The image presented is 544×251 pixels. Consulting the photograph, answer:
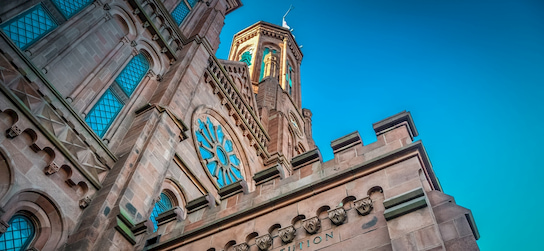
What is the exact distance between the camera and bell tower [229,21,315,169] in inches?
924

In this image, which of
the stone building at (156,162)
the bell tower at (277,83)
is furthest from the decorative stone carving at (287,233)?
the bell tower at (277,83)

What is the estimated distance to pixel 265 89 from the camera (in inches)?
1069

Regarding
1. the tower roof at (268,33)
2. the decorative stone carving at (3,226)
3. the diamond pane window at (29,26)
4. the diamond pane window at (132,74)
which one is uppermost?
the tower roof at (268,33)

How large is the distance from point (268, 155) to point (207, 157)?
15.7 feet

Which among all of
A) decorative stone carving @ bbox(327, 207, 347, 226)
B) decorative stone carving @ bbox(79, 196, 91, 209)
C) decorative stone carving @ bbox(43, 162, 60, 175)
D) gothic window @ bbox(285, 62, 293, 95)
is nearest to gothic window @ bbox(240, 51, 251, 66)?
gothic window @ bbox(285, 62, 293, 95)

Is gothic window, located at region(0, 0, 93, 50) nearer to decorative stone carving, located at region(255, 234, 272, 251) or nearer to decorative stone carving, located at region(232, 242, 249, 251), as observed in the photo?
decorative stone carving, located at region(232, 242, 249, 251)

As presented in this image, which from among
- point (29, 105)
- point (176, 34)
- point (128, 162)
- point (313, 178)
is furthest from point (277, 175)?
point (176, 34)

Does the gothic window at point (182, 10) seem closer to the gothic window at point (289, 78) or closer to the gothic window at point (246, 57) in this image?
the gothic window at point (246, 57)

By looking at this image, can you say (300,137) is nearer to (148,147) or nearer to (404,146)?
(148,147)

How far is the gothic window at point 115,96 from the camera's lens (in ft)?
40.2

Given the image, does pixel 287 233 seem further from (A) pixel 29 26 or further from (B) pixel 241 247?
(A) pixel 29 26

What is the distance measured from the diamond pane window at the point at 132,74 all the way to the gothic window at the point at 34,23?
225 centimetres

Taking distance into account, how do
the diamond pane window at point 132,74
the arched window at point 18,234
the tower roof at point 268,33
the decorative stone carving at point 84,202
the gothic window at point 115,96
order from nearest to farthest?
1. the arched window at point 18,234
2. the decorative stone carving at point 84,202
3. the gothic window at point 115,96
4. the diamond pane window at point 132,74
5. the tower roof at point 268,33

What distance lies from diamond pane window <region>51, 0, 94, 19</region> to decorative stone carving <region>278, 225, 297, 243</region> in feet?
31.8
